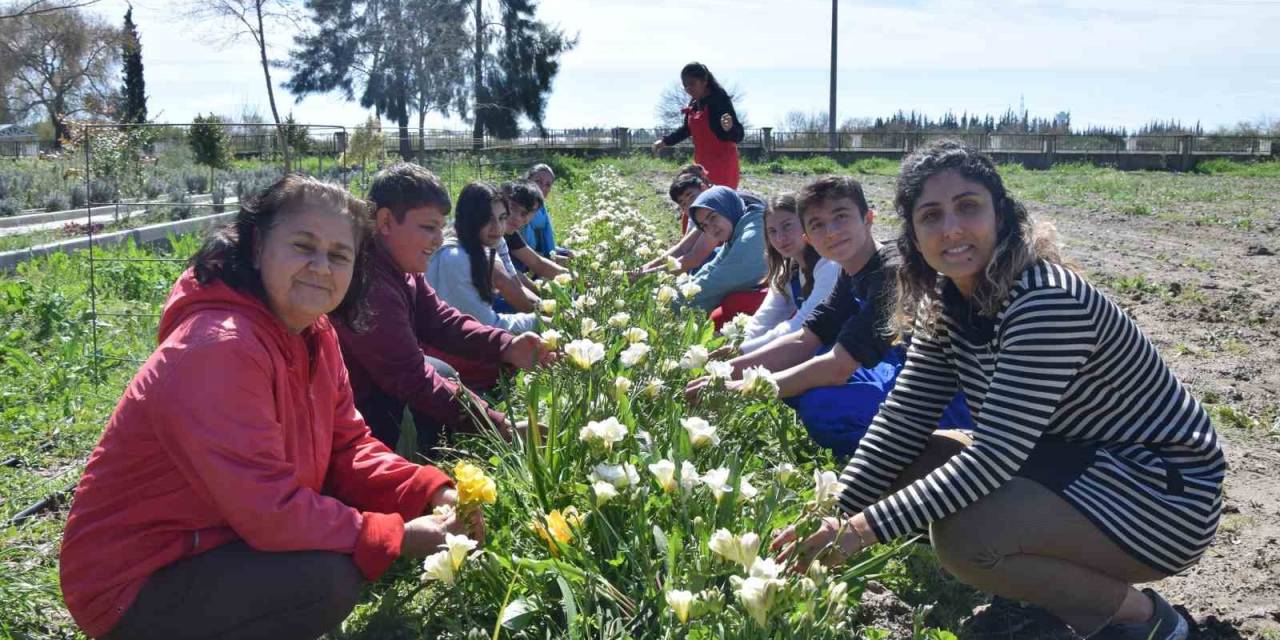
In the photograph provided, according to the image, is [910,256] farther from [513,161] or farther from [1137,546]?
[513,161]

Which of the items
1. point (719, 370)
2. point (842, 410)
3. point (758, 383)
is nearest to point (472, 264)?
point (842, 410)

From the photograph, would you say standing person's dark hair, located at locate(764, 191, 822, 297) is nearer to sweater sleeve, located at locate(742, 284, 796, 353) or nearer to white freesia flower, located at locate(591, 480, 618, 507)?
sweater sleeve, located at locate(742, 284, 796, 353)

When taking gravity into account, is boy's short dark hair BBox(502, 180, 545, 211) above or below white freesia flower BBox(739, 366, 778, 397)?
above

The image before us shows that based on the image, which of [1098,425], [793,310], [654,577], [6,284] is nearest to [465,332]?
[793,310]

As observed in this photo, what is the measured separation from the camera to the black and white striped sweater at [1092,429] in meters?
2.38

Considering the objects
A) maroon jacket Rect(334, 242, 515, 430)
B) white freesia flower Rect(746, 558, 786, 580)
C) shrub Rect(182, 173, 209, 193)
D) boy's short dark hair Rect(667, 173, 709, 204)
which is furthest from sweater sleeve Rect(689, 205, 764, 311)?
shrub Rect(182, 173, 209, 193)

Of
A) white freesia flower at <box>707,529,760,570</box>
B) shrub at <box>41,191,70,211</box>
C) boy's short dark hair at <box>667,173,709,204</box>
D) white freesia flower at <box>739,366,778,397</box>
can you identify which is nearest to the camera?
white freesia flower at <box>707,529,760,570</box>

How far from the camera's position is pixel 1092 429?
2521mm

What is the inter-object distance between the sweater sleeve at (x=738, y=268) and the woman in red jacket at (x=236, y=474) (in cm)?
363

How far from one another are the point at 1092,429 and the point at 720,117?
5882 millimetres

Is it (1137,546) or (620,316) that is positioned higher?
(620,316)

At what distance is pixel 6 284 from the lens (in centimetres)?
636

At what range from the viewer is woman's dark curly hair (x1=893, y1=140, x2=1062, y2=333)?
2486 mm

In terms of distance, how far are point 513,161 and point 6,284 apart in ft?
41.9
